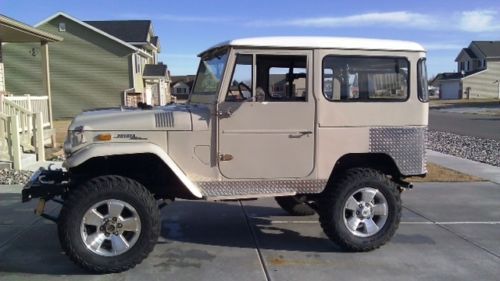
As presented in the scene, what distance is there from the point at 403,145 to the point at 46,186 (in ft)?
11.9

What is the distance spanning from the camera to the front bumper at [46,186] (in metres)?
5.13

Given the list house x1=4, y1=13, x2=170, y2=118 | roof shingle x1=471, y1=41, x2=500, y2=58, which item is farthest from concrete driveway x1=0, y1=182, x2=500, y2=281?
roof shingle x1=471, y1=41, x2=500, y2=58

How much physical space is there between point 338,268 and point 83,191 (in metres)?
2.48

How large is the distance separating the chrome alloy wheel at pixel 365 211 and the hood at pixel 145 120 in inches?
69.5

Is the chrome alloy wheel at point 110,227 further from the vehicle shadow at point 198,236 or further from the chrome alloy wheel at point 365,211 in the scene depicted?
the chrome alloy wheel at point 365,211

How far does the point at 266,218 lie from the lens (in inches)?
283

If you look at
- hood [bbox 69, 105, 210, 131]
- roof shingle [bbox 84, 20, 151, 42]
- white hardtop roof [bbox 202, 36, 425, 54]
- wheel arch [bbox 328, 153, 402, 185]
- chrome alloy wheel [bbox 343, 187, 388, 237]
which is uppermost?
roof shingle [bbox 84, 20, 151, 42]

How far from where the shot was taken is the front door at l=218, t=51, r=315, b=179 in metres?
5.35

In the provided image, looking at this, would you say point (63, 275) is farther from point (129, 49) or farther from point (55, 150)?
point (129, 49)

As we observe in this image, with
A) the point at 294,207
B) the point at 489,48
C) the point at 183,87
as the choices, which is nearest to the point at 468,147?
the point at 294,207

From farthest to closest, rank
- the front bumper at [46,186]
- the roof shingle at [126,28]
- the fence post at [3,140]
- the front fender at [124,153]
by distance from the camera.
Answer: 1. the roof shingle at [126,28]
2. the fence post at [3,140]
3. the front bumper at [46,186]
4. the front fender at [124,153]

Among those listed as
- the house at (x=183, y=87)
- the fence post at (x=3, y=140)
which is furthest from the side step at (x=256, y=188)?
the fence post at (x=3, y=140)

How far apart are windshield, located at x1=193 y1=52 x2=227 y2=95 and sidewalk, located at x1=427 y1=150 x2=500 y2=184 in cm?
656

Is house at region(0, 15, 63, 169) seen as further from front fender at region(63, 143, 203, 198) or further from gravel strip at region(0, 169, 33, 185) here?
front fender at region(63, 143, 203, 198)
